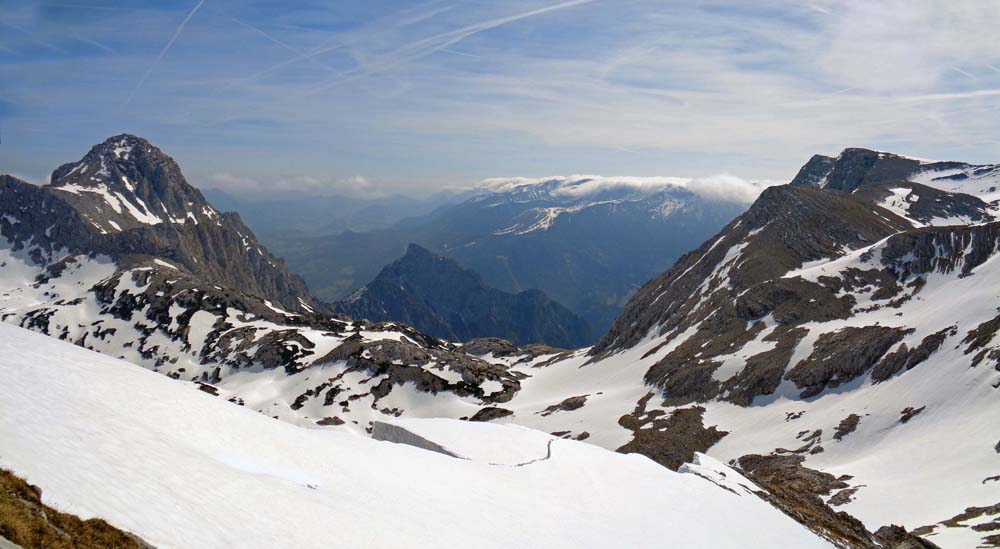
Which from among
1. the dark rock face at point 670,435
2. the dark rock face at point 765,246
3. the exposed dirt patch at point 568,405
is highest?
the dark rock face at point 765,246

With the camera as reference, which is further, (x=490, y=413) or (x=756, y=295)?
(x=490, y=413)

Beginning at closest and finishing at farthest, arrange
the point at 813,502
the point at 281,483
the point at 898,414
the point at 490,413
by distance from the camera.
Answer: the point at 281,483 < the point at 813,502 < the point at 898,414 < the point at 490,413

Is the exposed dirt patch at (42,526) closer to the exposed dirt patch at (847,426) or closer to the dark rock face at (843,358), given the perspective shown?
the exposed dirt patch at (847,426)

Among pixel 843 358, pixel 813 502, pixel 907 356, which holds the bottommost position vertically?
pixel 843 358

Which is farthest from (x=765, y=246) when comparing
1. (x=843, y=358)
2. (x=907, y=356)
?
(x=907, y=356)

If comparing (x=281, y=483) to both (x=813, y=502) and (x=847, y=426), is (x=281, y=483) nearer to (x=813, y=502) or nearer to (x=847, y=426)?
(x=813, y=502)

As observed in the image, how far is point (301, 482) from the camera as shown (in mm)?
19125

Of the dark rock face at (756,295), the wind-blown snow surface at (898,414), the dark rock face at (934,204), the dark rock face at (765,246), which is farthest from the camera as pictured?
the dark rock face at (934,204)

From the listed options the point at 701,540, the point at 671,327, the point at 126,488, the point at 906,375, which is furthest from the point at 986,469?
the point at 671,327

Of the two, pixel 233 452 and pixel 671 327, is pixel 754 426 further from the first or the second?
pixel 233 452

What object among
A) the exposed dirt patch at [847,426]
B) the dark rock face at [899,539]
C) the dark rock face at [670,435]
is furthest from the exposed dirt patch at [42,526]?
the exposed dirt patch at [847,426]

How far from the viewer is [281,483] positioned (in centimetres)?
1800

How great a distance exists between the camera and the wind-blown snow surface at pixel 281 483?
1359 centimetres

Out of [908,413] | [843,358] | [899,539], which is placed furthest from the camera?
[843,358]
